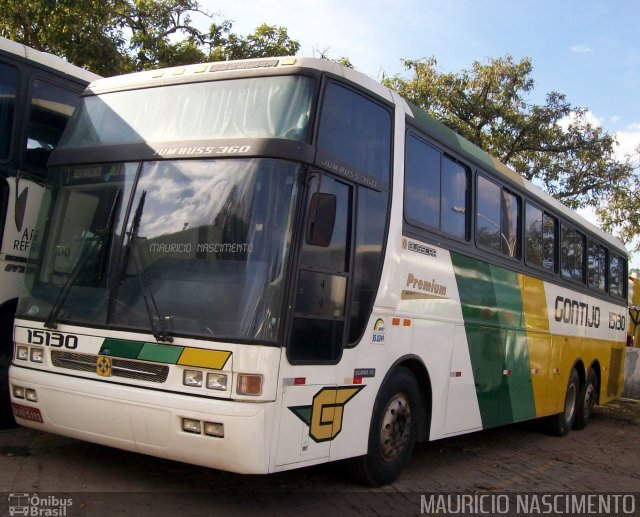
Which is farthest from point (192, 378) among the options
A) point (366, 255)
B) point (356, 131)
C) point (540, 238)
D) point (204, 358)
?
point (540, 238)

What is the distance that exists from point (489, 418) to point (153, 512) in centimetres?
448

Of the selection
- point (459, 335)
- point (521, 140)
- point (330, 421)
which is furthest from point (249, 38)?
point (330, 421)

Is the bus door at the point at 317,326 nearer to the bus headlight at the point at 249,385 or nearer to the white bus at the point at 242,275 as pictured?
the white bus at the point at 242,275

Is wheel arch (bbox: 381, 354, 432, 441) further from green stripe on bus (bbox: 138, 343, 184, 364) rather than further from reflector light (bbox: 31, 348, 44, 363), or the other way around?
reflector light (bbox: 31, 348, 44, 363)

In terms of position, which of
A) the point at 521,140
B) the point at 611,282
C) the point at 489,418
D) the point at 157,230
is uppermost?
the point at 521,140

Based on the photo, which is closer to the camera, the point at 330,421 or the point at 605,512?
the point at 330,421

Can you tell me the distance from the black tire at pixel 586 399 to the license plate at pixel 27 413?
9.14 meters

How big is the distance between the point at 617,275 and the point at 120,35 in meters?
11.7

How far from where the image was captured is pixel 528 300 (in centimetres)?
895

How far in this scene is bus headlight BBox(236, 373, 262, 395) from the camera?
446cm

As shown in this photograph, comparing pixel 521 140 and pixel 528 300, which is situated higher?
pixel 521 140

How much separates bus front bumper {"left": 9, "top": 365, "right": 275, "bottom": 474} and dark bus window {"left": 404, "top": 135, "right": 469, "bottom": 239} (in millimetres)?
2602

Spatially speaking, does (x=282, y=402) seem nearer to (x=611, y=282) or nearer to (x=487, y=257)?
(x=487, y=257)

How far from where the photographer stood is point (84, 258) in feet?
17.3
